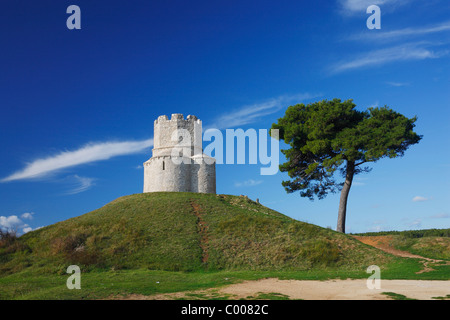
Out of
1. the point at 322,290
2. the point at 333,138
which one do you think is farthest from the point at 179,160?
the point at 322,290

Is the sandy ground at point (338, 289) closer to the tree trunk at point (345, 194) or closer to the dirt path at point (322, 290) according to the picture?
the dirt path at point (322, 290)

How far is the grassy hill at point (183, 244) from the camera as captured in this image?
76.9ft

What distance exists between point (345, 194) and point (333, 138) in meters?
5.84

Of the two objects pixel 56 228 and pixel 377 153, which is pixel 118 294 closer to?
pixel 56 228

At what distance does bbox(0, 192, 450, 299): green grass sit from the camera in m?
18.6

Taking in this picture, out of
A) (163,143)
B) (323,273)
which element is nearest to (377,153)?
(323,273)

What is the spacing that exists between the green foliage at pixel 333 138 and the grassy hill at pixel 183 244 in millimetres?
9471

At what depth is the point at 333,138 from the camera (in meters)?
37.4

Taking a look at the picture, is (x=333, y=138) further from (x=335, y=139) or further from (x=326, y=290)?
(x=326, y=290)

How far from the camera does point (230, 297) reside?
44.4ft

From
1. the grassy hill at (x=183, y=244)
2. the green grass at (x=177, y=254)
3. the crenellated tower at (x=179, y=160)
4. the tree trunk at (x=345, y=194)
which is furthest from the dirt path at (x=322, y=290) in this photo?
the crenellated tower at (x=179, y=160)

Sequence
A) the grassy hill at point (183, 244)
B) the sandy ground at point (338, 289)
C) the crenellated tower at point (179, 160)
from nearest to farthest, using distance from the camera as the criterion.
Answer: the sandy ground at point (338, 289) < the grassy hill at point (183, 244) < the crenellated tower at point (179, 160)

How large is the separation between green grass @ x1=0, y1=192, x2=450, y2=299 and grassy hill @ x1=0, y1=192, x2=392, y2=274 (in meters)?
0.07
